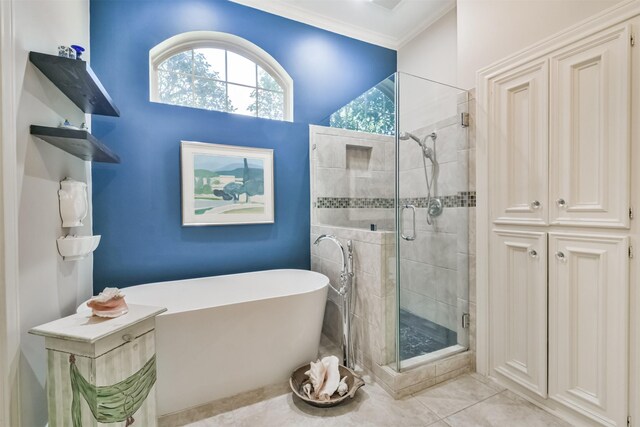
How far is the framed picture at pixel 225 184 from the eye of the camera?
7.79 ft

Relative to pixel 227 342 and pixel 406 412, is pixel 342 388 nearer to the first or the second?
pixel 406 412

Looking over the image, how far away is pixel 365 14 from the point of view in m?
2.83

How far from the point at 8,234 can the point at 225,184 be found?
1484mm

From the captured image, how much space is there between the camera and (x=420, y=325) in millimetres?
→ 2098

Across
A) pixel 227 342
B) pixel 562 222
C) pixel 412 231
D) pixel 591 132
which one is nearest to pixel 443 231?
pixel 412 231

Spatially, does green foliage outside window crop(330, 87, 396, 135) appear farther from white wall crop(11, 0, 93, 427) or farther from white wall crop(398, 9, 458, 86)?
white wall crop(11, 0, 93, 427)

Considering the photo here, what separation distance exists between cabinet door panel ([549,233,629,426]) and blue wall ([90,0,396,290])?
1.97 metres

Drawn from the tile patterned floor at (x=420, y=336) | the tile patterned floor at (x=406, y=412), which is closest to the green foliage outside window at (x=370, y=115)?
the tile patterned floor at (x=420, y=336)

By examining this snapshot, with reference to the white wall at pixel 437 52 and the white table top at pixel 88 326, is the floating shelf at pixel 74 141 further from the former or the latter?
the white wall at pixel 437 52

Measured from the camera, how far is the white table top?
1.10 metres

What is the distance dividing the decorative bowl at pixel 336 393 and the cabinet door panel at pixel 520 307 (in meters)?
0.96

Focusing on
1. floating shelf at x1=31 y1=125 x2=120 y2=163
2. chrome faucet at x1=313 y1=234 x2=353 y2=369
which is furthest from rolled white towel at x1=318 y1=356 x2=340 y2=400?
floating shelf at x1=31 y1=125 x2=120 y2=163

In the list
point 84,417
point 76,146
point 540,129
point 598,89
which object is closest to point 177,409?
point 84,417

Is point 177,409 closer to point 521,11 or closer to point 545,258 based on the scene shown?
point 545,258
